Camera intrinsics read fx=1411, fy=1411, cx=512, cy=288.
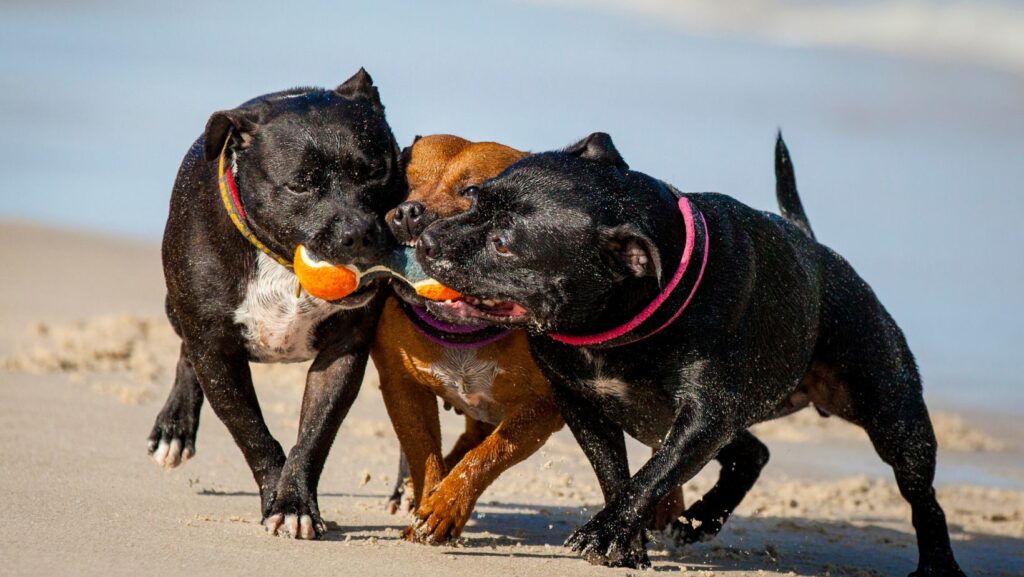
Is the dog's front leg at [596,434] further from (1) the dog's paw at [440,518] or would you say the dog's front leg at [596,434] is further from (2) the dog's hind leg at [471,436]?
(2) the dog's hind leg at [471,436]

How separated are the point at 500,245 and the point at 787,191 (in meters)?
2.29

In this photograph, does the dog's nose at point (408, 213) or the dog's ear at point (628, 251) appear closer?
the dog's ear at point (628, 251)

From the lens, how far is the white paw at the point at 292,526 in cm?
545

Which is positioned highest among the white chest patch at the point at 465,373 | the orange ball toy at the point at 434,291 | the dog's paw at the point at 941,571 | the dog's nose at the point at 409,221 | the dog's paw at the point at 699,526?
the dog's nose at the point at 409,221

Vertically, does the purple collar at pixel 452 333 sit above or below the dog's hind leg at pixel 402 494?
above

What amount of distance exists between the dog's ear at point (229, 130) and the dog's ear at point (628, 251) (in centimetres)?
162

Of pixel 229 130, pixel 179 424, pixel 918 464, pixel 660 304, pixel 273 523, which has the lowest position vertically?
pixel 273 523

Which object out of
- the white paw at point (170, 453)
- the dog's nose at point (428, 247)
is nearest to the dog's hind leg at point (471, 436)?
the white paw at point (170, 453)

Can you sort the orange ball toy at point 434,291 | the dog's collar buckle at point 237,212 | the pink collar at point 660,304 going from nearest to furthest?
the pink collar at point 660,304
the orange ball toy at point 434,291
the dog's collar buckle at point 237,212

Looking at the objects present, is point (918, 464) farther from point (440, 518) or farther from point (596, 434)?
point (440, 518)

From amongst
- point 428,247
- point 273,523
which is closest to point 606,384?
point 428,247

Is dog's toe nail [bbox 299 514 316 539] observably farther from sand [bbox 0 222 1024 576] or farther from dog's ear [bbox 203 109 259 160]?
dog's ear [bbox 203 109 259 160]

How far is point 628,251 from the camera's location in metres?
5.05

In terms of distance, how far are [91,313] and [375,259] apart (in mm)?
8210
